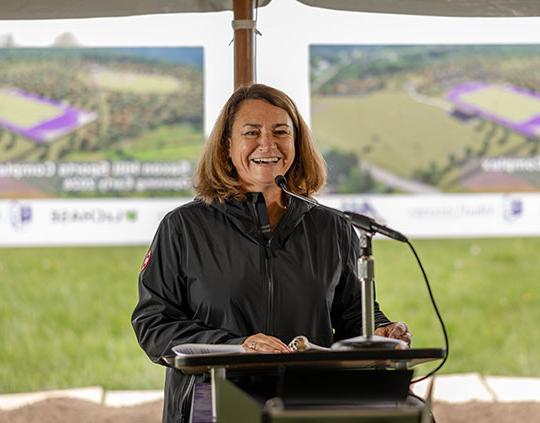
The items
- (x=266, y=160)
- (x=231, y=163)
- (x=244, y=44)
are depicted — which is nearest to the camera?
(x=266, y=160)

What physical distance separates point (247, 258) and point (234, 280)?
0.22 feet

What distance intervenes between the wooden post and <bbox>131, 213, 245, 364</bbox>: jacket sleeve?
93cm

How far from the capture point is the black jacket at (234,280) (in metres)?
2.64

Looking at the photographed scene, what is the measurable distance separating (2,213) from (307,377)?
478cm

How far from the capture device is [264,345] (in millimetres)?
2283

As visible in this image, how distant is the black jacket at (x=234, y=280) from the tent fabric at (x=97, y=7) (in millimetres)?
1086

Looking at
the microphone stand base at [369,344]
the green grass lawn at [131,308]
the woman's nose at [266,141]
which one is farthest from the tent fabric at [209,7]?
the green grass lawn at [131,308]

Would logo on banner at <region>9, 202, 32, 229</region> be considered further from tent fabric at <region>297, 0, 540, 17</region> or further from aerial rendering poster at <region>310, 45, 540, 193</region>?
tent fabric at <region>297, 0, 540, 17</region>

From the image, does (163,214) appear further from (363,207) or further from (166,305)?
(166,305)

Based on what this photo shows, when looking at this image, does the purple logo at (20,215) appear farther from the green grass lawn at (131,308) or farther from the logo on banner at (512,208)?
the logo on banner at (512,208)

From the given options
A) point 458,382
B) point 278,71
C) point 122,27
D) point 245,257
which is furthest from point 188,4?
point 458,382

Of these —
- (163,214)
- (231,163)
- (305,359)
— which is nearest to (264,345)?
(305,359)

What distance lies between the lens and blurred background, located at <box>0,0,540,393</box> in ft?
20.9

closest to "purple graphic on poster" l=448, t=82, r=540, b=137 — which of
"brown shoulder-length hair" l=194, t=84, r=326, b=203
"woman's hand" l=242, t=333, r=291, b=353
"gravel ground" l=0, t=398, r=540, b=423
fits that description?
"gravel ground" l=0, t=398, r=540, b=423
